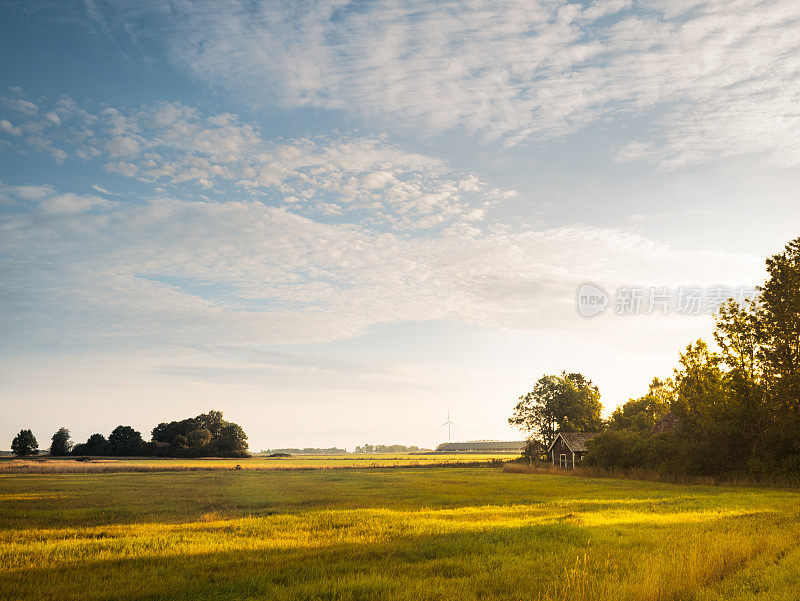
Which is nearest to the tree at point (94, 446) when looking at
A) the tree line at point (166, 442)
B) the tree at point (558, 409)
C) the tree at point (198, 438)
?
the tree line at point (166, 442)

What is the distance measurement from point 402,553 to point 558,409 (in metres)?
87.0

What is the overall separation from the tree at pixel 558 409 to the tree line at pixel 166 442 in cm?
7907

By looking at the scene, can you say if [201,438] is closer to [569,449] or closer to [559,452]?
[559,452]

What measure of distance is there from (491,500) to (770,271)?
32191mm

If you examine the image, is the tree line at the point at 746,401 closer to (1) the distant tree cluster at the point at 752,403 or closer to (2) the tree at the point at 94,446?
(1) the distant tree cluster at the point at 752,403

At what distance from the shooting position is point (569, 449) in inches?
3063

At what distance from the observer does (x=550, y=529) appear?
18031mm

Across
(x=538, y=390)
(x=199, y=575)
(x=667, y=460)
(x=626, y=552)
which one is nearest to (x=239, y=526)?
(x=199, y=575)

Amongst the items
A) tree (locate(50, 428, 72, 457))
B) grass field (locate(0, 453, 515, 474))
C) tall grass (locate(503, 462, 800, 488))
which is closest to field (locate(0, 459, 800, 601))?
tall grass (locate(503, 462, 800, 488))

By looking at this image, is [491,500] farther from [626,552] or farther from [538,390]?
[538,390]

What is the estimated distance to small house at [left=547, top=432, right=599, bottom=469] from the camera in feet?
249

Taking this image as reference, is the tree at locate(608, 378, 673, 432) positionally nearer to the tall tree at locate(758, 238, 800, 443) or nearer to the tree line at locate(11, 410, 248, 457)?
the tall tree at locate(758, 238, 800, 443)

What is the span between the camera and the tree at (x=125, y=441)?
131875 mm

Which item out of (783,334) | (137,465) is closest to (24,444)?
(137,465)
